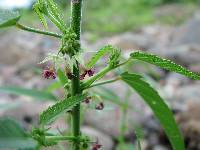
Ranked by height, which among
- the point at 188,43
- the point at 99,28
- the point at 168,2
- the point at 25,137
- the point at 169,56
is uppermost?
the point at 168,2

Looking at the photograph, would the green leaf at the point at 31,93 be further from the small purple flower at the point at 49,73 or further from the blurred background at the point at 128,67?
the small purple flower at the point at 49,73

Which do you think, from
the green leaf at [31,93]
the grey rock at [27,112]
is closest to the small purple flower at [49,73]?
the green leaf at [31,93]

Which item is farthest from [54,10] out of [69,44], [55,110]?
[55,110]

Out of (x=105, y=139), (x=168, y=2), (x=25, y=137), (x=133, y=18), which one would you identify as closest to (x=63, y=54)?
(x=25, y=137)

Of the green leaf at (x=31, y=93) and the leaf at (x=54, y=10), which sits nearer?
the leaf at (x=54, y=10)

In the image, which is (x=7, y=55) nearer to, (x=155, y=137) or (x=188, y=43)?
(x=188, y=43)

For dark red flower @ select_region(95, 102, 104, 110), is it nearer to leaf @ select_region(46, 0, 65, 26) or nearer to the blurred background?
the blurred background
